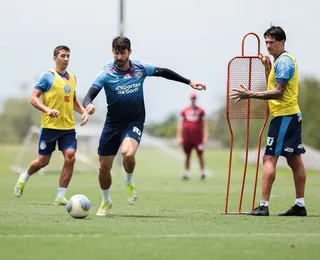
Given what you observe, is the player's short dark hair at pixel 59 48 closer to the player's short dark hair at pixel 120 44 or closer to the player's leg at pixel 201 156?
the player's short dark hair at pixel 120 44

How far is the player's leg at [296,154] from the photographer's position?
12406 millimetres

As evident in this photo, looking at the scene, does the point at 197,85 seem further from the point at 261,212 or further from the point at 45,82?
the point at 45,82

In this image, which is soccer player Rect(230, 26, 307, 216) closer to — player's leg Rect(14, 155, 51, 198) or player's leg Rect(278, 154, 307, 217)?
player's leg Rect(278, 154, 307, 217)

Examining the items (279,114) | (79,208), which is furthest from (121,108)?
(279,114)

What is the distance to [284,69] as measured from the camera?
1214 centimetres

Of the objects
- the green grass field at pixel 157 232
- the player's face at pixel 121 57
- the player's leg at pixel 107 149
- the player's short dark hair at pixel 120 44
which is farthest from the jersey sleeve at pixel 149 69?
the green grass field at pixel 157 232

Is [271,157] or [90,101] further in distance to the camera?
[271,157]

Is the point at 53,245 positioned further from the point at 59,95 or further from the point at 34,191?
the point at 34,191

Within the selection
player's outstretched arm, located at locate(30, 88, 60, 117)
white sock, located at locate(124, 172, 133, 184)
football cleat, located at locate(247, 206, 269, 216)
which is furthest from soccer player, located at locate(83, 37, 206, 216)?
player's outstretched arm, located at locate(30, 88, 60, 117)

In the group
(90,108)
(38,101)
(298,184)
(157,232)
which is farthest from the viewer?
(38,101)

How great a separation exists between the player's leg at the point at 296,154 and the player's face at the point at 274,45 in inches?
35.0

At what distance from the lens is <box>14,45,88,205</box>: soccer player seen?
49.2ft

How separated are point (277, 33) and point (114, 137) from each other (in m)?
2.53

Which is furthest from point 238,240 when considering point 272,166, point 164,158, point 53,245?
point 164,158
